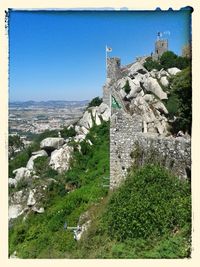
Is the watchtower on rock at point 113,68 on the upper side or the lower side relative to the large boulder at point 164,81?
upper

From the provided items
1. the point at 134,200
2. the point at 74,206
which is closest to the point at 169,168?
the point at 134,200

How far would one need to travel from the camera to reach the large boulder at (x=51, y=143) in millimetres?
18078

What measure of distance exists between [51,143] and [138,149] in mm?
7917

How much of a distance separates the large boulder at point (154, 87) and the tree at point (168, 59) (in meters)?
1.40

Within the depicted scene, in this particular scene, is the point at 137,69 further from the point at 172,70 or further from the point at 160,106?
the point at 160,106

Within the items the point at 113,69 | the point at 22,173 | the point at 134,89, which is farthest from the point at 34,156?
the point at 113,69

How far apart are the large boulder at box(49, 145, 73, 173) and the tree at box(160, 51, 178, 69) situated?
571 cm

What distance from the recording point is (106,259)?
8.85 m

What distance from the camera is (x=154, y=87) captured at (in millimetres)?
18172

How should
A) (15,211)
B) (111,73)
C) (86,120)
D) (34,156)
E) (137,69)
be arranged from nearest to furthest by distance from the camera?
(15,211), (34,156), (86,120), (111,73), (137,69)

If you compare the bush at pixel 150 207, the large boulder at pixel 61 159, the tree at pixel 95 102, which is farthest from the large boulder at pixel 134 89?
the bush at pixel 150 207

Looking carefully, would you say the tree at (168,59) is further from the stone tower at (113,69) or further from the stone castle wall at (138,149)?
the stone castle wall at (138,149)

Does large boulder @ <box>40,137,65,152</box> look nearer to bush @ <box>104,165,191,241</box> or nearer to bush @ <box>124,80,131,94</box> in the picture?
bush @ <box>124,80,131,94</box>

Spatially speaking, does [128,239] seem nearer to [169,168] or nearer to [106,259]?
[106,259]
